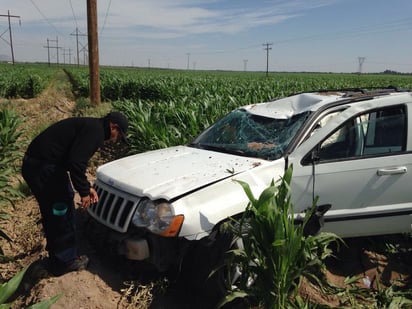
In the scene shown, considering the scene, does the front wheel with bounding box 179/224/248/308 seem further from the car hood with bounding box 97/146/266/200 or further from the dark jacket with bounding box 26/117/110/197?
the dark jacket with bounding box 26/117/110/197

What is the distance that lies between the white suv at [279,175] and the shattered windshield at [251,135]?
0.04ft

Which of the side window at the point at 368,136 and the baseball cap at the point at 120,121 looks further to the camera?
the side window at the point at 368,136

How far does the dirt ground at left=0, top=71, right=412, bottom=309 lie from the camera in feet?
11.0


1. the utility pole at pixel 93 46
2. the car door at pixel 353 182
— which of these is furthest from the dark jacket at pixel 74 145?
the utility pole at pixel 93 46

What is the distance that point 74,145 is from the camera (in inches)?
136

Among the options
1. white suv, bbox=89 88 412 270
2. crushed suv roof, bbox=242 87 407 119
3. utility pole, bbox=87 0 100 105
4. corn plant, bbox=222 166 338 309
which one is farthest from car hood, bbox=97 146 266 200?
utility pole, bbox=87 0 100 105

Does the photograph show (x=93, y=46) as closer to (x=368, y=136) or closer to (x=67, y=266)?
(x=67, y=266)

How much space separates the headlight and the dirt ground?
0.59m

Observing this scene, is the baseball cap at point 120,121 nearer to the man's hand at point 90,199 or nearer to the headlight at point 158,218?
the man's hand at point 90,199

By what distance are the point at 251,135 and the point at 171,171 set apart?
1.04 m

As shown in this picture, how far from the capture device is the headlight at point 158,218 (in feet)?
10.2

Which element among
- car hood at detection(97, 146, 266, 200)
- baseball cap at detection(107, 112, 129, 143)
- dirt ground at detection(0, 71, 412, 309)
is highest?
baseball cap at detection(107, 112, 129, 143)

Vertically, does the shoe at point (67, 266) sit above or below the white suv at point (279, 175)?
below

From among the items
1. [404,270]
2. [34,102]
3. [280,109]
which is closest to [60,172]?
[280,109]
